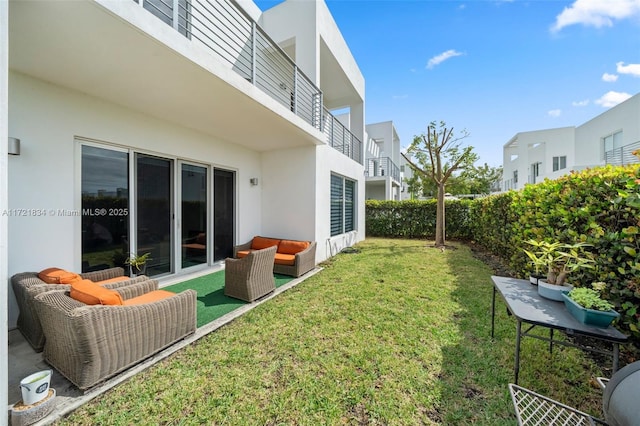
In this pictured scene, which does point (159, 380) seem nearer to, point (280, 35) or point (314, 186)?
point (314, 186)

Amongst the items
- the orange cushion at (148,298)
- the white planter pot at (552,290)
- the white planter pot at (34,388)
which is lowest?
the white planter pot at (34,388)

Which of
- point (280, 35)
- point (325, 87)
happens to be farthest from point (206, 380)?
point (325, 87)

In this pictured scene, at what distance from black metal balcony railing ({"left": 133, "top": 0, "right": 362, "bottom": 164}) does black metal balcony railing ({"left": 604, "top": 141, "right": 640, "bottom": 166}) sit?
1415 centimetres

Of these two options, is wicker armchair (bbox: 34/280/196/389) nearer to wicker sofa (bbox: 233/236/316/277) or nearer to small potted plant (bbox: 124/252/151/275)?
small potted plant (bbox: 124/252/151/275)

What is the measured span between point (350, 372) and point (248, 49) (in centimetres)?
871

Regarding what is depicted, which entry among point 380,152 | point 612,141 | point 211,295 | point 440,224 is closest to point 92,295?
point 211,295

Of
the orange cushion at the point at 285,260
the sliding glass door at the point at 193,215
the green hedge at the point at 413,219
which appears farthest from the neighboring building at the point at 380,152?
the sliding glass door at the point at 193,215

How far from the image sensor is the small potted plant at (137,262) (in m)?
4.70

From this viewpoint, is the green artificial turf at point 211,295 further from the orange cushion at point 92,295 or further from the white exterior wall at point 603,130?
the white exterior wall at point 603,130

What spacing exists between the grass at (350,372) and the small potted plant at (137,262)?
8.39 ft

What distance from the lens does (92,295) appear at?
2.42 meters

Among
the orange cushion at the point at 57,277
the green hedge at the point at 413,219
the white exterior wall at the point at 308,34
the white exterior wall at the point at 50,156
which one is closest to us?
the orange cushion at the point at 57,277

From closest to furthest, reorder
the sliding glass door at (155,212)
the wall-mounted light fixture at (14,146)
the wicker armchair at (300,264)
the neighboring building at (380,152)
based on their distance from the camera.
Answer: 1. the wall-mounted light fixture at (14,146)
2. the sliding glass door at (155,212)
3. the wicker armchair at (300,264)
4. the neighboring building at (380,152)

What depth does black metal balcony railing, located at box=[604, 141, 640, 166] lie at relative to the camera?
1251 cm
